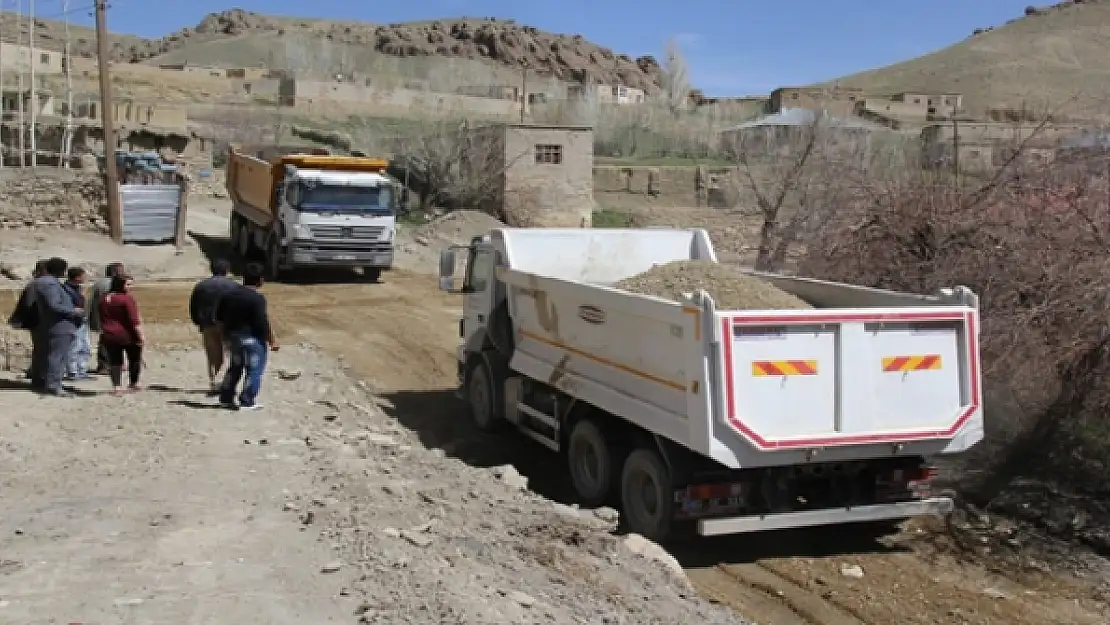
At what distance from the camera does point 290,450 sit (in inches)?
376

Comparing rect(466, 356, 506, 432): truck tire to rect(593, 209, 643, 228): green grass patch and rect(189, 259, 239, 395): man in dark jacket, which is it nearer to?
rect(189, 259, 239, 395): man in dark jacket

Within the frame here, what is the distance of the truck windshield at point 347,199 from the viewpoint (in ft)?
76.5

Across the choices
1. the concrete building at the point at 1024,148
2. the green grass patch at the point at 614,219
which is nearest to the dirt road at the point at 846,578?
the concrete building at the point at 1024,148

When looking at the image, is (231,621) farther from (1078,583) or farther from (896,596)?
(1078,583)

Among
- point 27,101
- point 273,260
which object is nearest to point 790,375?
point 273,260

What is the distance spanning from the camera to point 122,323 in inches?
442

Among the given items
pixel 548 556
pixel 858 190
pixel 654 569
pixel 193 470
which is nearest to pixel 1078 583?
pixel 654 569

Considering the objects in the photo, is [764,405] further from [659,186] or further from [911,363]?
[659,186]

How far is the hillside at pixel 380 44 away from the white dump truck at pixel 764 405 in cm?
12184

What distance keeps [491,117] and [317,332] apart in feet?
173

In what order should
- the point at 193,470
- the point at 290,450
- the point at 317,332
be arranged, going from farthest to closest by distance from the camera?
the point at 317,332, the point at 290,450, the point at 193,470

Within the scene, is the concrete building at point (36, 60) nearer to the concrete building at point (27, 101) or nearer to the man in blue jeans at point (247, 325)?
the concrete building at point (27, 101)

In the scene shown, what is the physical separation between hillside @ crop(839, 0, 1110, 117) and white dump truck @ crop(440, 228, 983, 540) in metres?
80.7

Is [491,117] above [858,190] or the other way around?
above
